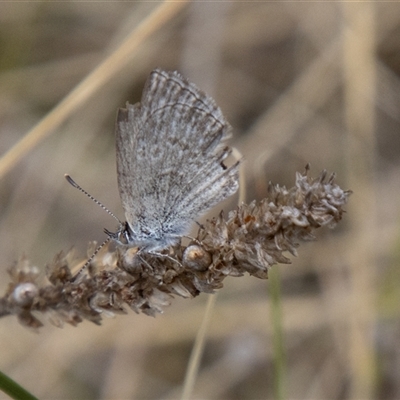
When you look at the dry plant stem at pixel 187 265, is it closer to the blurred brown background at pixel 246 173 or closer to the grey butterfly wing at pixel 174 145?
the grey butterfly wing at pixel 174 145

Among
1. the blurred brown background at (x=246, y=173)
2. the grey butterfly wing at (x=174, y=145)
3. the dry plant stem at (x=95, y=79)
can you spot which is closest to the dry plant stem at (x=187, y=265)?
the grey butterfly wing at (x=174, y=145)

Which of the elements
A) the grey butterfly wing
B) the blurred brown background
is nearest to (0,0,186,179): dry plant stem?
the grey butterfly wing

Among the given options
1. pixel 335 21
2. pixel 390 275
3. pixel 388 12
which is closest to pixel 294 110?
pixel 335 21

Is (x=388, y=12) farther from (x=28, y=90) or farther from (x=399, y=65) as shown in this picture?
(x=28, y=90)

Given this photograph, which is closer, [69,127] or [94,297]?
[94,297]

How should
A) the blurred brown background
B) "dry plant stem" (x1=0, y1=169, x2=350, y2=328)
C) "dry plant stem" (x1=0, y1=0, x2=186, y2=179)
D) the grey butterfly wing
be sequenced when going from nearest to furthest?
"dry plant stem" (x1=0, y1=169, x2=350, y2=328), the grey butterfly wing, "dry plant stem" (x1=0, y1=0, x2=186, y2=179), the blurred brown background

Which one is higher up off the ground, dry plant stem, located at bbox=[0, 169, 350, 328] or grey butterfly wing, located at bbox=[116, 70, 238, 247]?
grey butterfly wing, located at bbox=[116, 70, 238, 247]

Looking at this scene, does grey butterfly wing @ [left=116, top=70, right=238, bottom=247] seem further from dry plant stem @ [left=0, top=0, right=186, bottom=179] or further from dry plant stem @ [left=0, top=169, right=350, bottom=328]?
dry plant stem @ [left=0, top=169, right=350, bottom=328]
